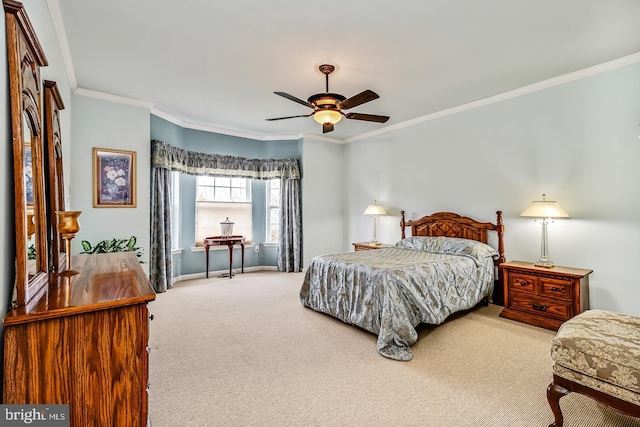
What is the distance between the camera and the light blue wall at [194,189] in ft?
18.0

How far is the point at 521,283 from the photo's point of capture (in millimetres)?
3607

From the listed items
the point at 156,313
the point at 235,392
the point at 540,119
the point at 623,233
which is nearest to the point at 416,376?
the point at 235,392

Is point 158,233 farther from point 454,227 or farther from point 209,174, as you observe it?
point 454,227

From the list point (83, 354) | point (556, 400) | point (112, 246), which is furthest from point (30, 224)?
point (556, 400)

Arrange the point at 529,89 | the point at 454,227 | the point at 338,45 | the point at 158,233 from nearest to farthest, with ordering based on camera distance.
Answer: the point at 338,45, the point at 529,89, the point at 454,227, the point at 158,233

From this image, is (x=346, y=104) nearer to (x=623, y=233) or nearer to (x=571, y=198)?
(x=571, y=198)

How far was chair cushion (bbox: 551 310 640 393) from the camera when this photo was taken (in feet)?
5.38

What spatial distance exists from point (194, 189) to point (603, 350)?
573 centimetres

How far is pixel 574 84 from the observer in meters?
3.61

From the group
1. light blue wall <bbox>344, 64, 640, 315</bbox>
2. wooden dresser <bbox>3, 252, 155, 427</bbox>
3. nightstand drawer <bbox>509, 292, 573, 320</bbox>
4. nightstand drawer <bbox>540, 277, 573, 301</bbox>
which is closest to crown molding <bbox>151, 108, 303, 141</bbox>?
light blue wall <bbox>344, 64, 640, 315</bbox>

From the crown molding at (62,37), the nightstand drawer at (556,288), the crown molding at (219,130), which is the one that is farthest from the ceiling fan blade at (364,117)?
the crown molding at (219,130)

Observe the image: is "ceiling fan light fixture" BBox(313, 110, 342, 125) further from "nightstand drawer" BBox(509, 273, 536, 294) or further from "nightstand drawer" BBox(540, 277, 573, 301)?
"nightstand drawer" BBox(540, 277, 573, 301)

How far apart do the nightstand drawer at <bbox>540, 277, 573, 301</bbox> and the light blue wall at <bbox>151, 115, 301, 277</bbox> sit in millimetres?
4616

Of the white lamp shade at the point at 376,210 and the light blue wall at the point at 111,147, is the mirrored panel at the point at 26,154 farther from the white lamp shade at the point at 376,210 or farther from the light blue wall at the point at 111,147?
the white lamp shade at the point at 376,210
